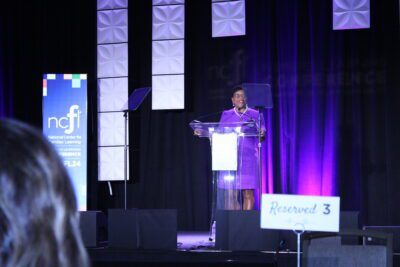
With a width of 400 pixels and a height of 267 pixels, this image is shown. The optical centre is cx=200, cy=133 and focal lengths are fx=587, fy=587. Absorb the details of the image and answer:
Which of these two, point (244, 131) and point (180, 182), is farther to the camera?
point (180, 182)

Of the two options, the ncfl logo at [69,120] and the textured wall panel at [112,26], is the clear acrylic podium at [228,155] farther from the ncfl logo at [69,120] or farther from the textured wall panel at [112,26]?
the textured wall panel at [112,26]

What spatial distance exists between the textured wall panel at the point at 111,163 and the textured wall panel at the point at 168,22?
4.64ft

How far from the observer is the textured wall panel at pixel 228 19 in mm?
6656

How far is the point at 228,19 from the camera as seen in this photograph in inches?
264

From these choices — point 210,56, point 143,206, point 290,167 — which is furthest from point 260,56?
point 143,206

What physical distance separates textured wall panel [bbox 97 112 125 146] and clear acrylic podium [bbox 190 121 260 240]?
5.98 ft

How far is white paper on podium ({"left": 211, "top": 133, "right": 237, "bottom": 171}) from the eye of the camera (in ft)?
16.6

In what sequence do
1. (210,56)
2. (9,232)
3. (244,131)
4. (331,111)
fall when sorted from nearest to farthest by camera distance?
1. (9,232)
2. (244,131)
3. (331,111)
4. (210,56)

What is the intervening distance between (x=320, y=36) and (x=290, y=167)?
148cm

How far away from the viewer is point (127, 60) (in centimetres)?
691

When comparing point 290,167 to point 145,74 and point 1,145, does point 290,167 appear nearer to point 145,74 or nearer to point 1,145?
point 145,74

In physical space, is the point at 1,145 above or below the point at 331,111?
below

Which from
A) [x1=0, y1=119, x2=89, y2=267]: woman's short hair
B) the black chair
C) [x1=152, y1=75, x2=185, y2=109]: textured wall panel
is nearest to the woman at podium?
[x1=152, y1=75, x2=185, y2=109]: textured wall panel

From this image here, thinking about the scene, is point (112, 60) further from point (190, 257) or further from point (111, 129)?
point (190, 257)
